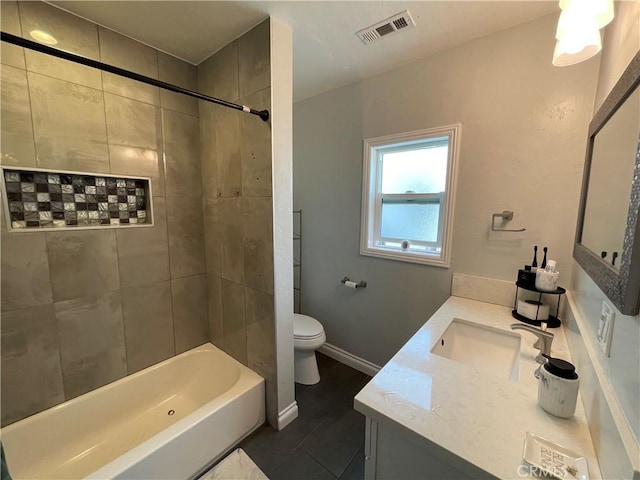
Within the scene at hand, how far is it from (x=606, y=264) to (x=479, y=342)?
2.49ft

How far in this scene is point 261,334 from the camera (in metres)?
1.66

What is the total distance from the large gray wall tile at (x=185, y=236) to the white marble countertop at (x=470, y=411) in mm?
Answer: 1580

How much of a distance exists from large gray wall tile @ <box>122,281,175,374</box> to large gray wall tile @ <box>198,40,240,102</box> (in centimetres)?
136

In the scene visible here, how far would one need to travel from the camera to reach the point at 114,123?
1.53 meters

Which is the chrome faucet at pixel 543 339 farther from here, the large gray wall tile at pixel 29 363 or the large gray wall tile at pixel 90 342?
the large gray wall tile at pixel 29 363

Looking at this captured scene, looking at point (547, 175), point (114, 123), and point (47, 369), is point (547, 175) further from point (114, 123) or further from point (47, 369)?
point (47, 369)

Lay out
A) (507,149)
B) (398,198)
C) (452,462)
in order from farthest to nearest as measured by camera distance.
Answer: (398,198) → (507,149) → (452,462)

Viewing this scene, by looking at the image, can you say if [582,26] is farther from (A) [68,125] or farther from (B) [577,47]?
(A) [68,125]

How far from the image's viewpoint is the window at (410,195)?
68.1 inches

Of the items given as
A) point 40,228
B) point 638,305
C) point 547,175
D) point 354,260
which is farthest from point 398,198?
point 40,228

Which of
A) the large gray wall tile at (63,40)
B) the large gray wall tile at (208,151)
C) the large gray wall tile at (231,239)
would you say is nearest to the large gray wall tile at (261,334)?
the large gray wall tile at (231,239)

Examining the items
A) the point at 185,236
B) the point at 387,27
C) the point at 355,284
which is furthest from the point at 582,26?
the point at 185,236

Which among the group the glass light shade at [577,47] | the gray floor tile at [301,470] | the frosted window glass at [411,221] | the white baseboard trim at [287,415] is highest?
the glass light shade at [577,47]

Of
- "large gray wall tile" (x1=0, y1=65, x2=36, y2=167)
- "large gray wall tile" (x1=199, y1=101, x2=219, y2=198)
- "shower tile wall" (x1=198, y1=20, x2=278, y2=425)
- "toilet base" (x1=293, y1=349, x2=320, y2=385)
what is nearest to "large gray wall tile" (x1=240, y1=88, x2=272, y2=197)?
"shower tile wall" (x1=198, y1=20, x2=278, y2=425)
